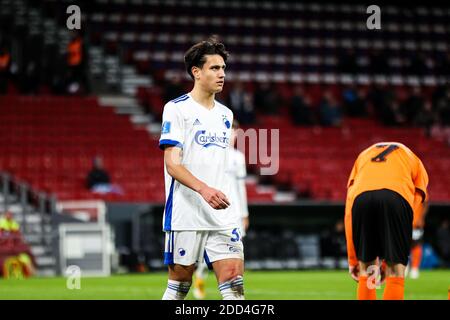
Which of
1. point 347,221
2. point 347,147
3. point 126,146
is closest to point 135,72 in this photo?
point 126,146

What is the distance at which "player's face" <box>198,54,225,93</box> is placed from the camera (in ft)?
22.9

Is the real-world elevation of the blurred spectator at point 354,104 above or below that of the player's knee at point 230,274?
above

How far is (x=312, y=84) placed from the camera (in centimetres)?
3130

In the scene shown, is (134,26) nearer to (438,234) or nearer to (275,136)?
(275,136)

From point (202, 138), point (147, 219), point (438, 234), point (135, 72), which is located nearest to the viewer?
point (202, 138)

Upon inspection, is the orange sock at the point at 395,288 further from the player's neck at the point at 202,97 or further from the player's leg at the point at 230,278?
the player's neck at the point at 202,97

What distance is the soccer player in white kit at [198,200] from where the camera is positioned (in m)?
6.83

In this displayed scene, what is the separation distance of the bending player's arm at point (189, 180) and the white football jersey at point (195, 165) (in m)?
0.08

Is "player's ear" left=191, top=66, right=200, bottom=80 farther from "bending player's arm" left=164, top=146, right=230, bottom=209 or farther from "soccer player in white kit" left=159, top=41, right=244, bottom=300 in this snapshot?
"bending player's arm" left=164, top=146, right=230, bottom=209

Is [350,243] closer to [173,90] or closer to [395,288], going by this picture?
[395,288]

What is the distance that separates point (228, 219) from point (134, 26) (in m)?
24.7

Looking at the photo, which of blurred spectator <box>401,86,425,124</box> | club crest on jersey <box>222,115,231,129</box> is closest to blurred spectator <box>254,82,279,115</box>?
blurred spectator <box>401,86,425,124</box>

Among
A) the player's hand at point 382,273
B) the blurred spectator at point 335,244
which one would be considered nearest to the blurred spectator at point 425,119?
the blurred spectator at point 335,244

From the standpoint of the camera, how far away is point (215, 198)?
6.48 meters
